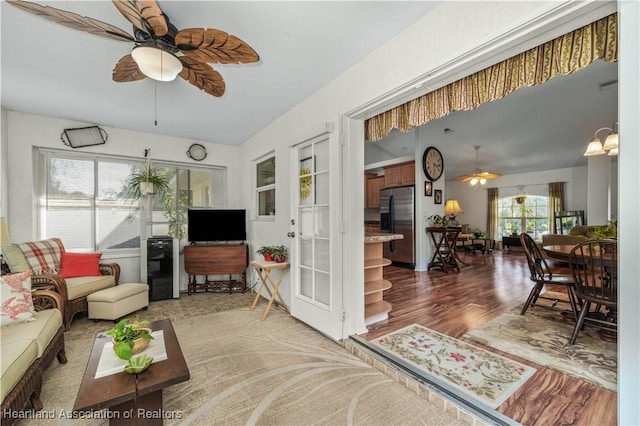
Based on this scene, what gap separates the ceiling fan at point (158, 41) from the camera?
1.40 metres

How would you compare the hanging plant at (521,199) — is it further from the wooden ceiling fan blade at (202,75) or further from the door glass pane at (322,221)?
the wooden ceiling fan blade at (202,75)

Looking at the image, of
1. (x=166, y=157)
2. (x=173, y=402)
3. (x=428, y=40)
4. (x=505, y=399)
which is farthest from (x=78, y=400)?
(x=166, y=157)

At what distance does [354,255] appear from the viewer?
8.19 ft

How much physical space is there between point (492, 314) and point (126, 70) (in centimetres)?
411

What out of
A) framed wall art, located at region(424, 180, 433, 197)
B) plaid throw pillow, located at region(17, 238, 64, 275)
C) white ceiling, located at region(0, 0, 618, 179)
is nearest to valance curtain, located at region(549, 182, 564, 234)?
white ceiling, located at region(0, 0, 618, 179)

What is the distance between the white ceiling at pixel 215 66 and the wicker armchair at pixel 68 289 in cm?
190

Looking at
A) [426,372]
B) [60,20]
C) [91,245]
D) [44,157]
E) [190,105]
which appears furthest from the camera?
[91,245]

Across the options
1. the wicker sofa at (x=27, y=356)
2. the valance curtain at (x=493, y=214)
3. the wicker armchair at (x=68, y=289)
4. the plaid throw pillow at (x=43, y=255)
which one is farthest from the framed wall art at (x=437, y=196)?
the plaid throw pillow at (x=43, y=255)

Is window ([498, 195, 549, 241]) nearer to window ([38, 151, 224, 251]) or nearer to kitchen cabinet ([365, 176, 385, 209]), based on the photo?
kitchen cabinet ([365, 176, 385, 209])

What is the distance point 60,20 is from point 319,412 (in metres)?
2.65

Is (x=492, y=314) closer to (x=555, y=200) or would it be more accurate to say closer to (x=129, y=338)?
(x=129, y=338)

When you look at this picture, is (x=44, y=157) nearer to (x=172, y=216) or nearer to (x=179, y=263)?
(x=172, y=216)

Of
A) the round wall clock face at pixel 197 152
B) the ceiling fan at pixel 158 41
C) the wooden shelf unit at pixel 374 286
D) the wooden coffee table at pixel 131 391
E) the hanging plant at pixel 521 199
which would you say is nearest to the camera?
the wooden coffee table at pixel 131 391

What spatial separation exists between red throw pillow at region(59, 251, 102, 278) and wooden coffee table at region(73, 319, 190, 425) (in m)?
2.31
